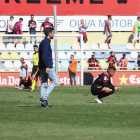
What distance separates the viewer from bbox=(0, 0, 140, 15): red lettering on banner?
984 inches

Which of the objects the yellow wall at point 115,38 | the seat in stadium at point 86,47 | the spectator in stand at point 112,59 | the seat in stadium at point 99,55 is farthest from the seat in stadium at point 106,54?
the yellow wall at point 115,38

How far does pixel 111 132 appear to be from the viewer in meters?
5.51

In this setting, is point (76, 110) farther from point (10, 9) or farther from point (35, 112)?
point (10, 9)

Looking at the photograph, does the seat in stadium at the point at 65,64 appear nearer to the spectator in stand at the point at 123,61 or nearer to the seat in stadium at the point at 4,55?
the seat in stadium at the point at 4,55

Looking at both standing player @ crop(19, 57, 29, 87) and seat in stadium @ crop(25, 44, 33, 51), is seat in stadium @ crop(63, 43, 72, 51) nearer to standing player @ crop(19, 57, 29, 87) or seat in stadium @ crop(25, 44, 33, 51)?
seat in stadium @ crop(25, 44, 33, 51)

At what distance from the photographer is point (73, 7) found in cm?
2550

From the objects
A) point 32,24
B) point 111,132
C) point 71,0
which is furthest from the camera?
point 71,0

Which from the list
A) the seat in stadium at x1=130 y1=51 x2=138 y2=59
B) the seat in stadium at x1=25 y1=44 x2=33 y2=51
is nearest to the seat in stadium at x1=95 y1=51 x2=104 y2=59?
the seat in stadium at x1=130 y1=51 x2=138 y2=59

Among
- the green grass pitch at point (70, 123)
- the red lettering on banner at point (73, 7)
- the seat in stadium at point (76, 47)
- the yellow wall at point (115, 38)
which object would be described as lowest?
the green grass pitch at point (70, 123)

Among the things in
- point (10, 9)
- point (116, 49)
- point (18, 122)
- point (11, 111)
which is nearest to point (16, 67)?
point (10, 9)

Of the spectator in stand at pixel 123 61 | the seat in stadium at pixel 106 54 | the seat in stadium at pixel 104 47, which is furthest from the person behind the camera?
the seat in stadium at pixel 104 47

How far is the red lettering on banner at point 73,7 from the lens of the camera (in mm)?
24984

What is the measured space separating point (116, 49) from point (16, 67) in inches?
281

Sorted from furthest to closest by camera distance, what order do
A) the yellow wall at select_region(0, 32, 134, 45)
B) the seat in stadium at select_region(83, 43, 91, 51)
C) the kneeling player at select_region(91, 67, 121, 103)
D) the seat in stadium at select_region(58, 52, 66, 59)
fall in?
the yellow wall at select_region(0, 32, 134, 45) < the seat in stadium at select_region(83, 43, 91, 51) < the seat in stadium at select_region(58, 52, 66, 59) < the kneeling player at select_region(91, 67, 121, 103)
